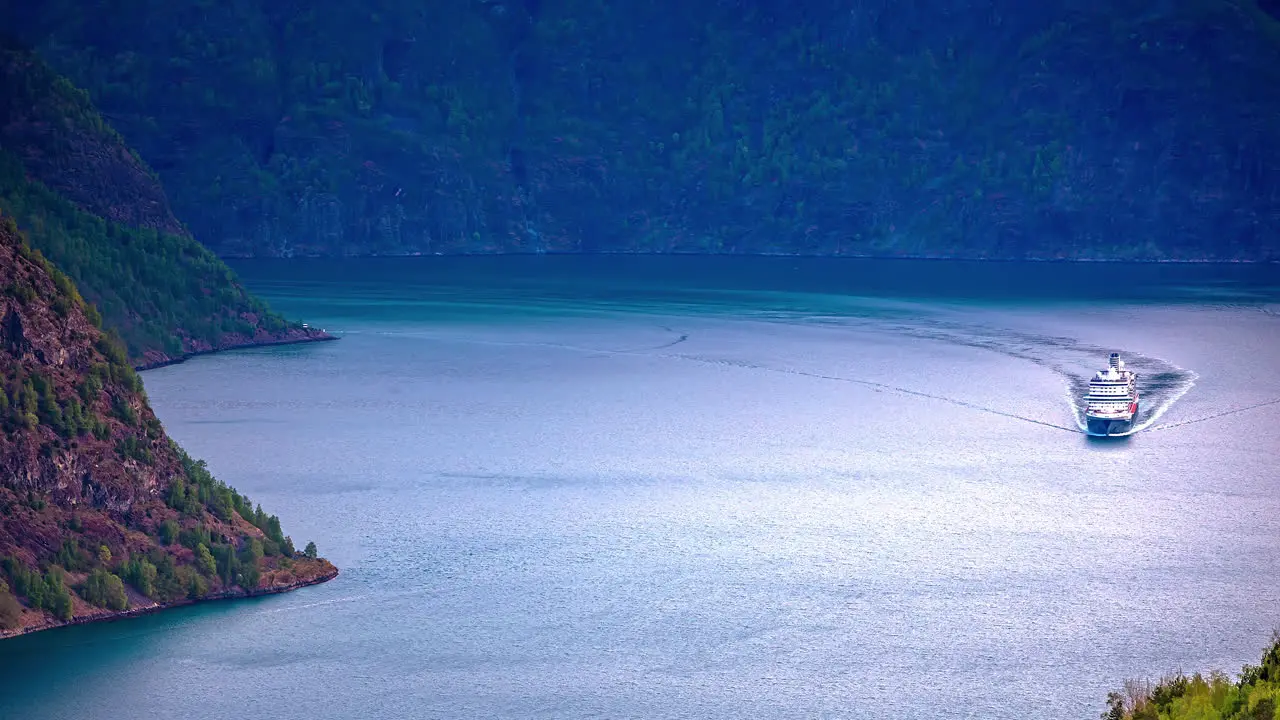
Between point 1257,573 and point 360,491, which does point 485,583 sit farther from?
point 1257,573

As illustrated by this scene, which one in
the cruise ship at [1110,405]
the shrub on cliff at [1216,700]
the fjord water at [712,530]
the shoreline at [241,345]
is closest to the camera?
the shrub on cliff at [1216,700]

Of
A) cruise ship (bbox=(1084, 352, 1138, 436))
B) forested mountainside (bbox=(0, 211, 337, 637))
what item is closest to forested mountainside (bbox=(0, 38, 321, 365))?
forested mountainside (bbox=(0, 211, 337, 637))

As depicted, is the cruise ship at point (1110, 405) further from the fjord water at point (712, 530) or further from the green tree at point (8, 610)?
the green tree at point (8, 610)

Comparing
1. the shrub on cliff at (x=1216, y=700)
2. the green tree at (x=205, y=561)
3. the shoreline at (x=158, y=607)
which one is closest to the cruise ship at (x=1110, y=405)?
the shoreline at (x=158, y=607)

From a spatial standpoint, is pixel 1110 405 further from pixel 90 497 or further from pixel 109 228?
pixel 109 228

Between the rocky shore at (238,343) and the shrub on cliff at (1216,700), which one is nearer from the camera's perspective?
the shrub on cliff at (1216,700)

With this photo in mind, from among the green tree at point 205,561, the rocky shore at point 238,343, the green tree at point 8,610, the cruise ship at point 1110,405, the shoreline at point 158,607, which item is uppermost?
the cruise ship at point 1110,405
